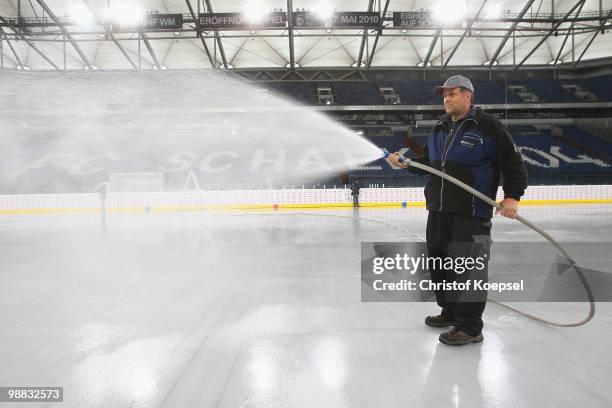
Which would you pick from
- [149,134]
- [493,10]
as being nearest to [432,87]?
[493,10]

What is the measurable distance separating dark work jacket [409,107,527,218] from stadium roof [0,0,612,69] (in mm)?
19448

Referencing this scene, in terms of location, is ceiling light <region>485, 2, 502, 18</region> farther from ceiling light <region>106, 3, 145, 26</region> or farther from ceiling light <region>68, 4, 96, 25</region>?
ceiling light <region>68, 4, 96, 25</region>

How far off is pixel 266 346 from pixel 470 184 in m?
1.63

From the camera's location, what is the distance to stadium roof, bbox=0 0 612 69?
2088cm

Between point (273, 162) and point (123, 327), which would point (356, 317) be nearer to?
point (123, 327)

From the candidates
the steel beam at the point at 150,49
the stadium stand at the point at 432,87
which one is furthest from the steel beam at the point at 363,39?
the steel beam at the point at 150,49

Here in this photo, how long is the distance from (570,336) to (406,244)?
161 inches

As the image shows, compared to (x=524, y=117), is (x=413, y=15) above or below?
above

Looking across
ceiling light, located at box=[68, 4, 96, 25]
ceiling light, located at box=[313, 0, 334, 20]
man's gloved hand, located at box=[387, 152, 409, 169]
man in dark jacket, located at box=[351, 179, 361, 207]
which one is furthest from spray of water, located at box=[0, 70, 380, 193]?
man's gloved hand, located at box=[387, 152, 409, 169]

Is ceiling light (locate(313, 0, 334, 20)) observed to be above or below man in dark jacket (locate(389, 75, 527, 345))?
above

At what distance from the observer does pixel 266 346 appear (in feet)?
8.54

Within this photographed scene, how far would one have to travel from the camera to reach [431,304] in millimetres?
3510

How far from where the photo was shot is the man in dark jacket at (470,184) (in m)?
2.54

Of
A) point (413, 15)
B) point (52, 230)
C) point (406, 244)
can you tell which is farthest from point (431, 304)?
point (413, 15)
